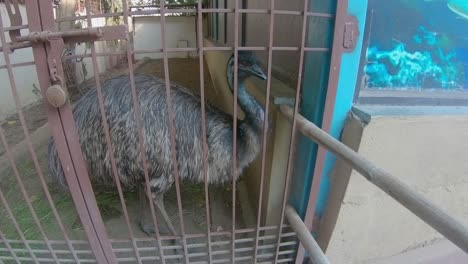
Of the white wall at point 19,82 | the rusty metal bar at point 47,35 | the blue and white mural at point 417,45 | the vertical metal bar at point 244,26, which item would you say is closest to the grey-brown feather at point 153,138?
the rusty metal bar at point 47,35

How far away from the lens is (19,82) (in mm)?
4961

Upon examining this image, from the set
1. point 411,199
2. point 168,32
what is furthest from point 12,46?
point 168,32

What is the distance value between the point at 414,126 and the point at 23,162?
3.40 m

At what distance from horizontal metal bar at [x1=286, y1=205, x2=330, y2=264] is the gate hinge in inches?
36.1

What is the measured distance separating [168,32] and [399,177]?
36.5ft

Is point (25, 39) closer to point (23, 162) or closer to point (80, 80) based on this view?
point (23, 162)

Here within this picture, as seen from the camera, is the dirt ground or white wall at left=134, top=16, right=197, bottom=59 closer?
the dirt ground

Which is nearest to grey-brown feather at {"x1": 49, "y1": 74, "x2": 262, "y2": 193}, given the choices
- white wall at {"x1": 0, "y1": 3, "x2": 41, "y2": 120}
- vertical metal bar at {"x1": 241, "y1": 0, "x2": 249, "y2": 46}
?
vertical metal bar at {"x1": 241, "y1": 0, "x2": 249, "y2": 46}

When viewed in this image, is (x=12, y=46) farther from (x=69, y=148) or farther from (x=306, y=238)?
(x=306, y=238)

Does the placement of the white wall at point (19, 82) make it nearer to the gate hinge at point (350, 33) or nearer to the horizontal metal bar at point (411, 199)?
the gate hinge at point (350, 33)

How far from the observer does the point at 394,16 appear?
5.13 feet

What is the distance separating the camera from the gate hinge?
1.47 meters

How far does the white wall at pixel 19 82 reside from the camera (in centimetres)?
445

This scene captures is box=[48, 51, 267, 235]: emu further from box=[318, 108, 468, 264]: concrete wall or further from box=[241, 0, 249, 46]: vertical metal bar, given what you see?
box=[241, 0, 249, 46]: vertical metal bar
